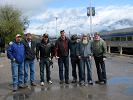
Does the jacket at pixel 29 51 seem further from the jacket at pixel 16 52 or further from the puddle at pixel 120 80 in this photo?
the puddle at pixel 120 80

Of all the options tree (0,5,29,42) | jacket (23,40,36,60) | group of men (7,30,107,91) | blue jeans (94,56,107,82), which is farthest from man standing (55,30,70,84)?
tree (0,5,29,42)

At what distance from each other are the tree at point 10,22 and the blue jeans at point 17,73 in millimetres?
59761

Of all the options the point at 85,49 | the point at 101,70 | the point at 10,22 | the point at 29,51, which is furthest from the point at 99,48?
the point at 10,22

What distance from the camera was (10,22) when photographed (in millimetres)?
79250

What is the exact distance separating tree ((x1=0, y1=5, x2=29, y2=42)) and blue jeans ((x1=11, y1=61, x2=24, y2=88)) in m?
59.8

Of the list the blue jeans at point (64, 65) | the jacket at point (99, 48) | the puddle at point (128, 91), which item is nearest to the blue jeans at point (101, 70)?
the jacket at point (99, 48)

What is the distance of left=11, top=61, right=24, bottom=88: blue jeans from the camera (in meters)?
14.3

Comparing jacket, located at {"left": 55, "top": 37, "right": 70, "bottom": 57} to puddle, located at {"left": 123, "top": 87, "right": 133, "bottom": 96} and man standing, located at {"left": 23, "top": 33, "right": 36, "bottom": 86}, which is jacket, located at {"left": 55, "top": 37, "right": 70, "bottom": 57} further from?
puddle, located at {"left": 123, "top": 87, "right": 133, "bottom": 96}

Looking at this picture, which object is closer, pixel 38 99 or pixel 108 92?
pixel 38 99

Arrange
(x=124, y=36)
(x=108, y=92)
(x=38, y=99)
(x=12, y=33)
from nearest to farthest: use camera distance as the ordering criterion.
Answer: (x=38, y=99)
(x=108, y=92)
(x=124, y=36)
(x=12, y=33)

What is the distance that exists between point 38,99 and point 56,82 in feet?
13.4

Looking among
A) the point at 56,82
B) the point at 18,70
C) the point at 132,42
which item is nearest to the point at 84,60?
the point at 56,82

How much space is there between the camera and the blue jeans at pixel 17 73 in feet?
46.9

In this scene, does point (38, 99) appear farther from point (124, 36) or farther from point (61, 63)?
point (124, 36)
